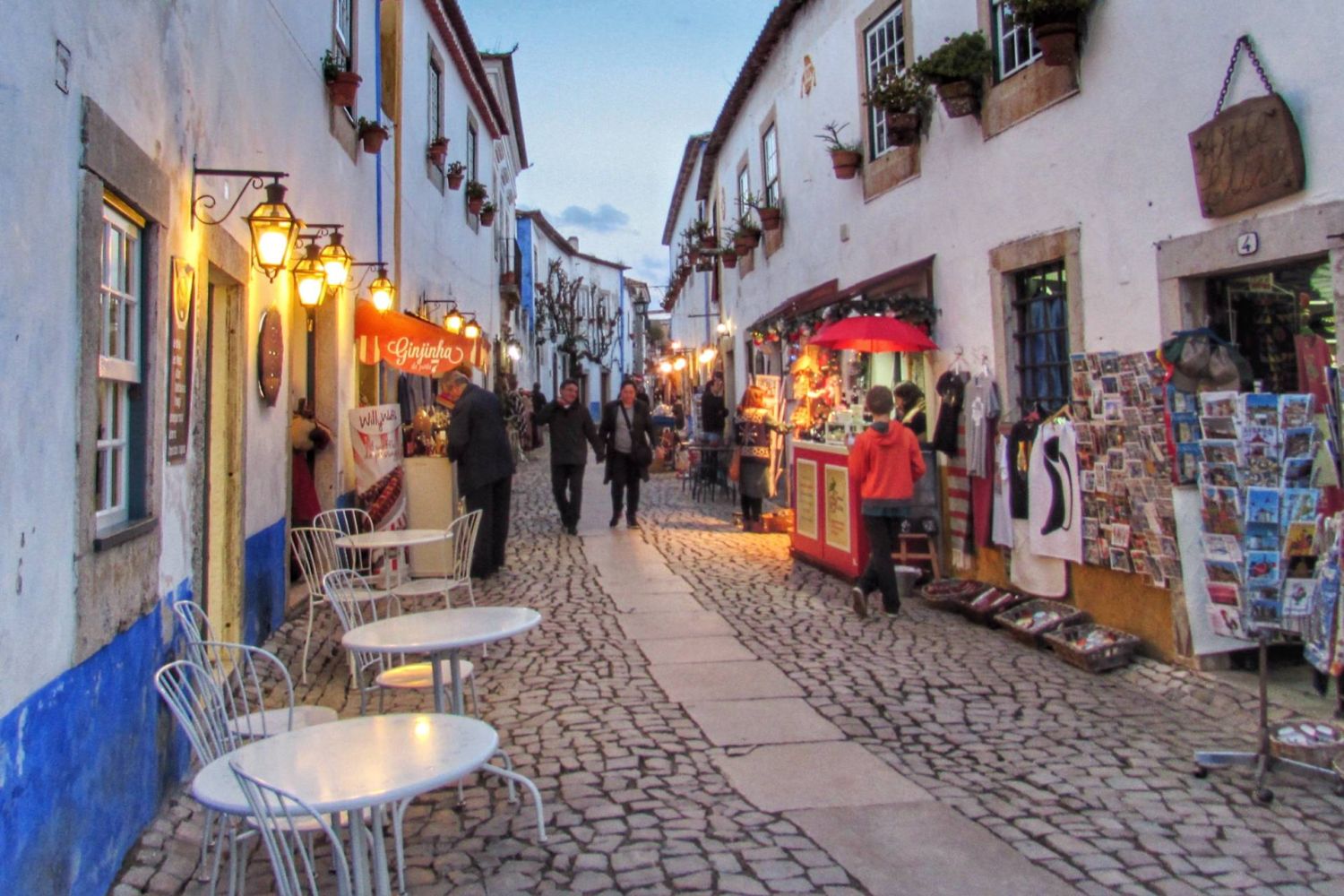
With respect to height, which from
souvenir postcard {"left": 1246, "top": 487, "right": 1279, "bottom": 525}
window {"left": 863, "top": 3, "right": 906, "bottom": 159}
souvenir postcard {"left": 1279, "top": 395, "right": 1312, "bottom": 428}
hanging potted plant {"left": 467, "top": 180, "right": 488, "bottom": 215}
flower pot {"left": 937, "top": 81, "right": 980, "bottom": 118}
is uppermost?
hanging potted plant {"left": 467, "top": 180, "right": 488, "bottom": 215}

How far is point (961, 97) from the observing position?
7.99 m

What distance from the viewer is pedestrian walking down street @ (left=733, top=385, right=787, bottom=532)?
11.9m

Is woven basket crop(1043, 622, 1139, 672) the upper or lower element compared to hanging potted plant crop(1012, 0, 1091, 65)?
lower

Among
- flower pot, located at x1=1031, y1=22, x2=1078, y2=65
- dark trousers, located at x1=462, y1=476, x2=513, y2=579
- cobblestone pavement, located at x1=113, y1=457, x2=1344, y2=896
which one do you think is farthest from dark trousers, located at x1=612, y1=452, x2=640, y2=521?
flower pot, located at x1=1031, y1=22, x2=1078, y2=65

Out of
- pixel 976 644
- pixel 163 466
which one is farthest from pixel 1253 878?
pixel 163 466

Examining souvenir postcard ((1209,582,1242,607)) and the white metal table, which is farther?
souvenir postcard ((1209,582,1242,607))

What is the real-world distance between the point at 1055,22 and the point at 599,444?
675cm

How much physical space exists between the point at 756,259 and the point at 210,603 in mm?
11606

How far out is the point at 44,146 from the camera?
3.05 metres

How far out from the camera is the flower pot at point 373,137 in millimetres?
9828

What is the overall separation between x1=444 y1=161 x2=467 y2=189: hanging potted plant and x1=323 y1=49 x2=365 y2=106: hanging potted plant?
232 inches

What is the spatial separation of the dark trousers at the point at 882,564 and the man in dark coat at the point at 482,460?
325 centimetres

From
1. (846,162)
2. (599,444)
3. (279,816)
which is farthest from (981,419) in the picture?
(279,816)

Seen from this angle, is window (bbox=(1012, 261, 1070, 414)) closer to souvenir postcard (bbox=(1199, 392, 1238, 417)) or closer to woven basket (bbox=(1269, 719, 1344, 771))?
souvenir postcard (bbox=(1199, 392, 1238, 417))
